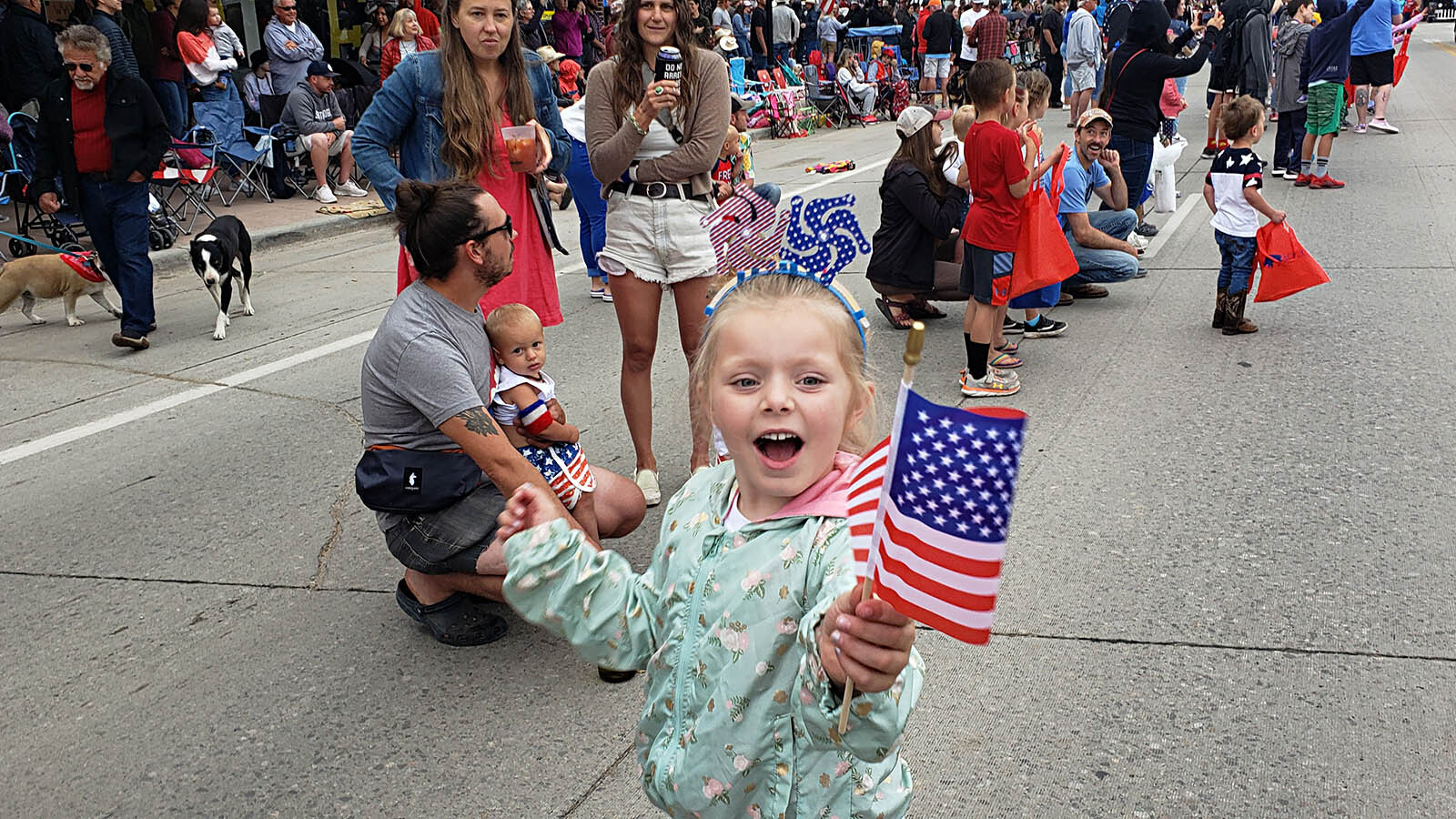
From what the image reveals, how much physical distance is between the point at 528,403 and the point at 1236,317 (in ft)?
15.5

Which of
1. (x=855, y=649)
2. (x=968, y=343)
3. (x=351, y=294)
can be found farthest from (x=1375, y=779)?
(x=351, y=294)

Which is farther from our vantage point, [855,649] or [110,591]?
[110,591]

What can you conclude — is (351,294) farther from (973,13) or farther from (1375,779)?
(973,13)

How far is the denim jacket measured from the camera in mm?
4297

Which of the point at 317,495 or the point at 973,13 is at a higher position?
the point at 973,13

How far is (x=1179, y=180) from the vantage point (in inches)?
502

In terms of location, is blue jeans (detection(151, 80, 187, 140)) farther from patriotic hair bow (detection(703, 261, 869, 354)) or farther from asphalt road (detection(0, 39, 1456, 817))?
patriotic hair bow (detection(703, 261, 869, 354))

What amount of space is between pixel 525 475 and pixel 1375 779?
2327 millimetres

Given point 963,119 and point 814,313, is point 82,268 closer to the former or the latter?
point 963,119

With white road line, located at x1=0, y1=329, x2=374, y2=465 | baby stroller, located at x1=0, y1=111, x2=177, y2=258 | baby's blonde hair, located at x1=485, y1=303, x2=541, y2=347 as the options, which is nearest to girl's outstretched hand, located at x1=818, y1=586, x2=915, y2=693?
baby's blonde hair, located at x1=485, y1=303, x2=541, y2=347

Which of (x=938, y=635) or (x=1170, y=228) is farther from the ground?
(x=1170, y=228)

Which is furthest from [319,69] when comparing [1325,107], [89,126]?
[1325,107]

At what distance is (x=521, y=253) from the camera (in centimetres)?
443

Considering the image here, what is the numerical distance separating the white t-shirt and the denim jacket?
707 inches
